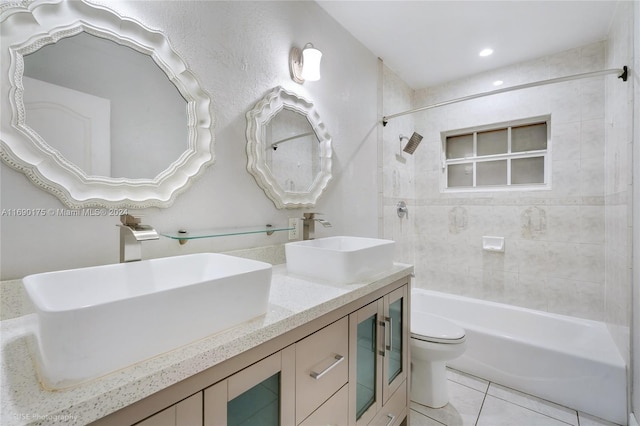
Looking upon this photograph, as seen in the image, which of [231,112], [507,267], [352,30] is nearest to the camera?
[231,112]

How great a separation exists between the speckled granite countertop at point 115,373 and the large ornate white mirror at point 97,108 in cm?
45

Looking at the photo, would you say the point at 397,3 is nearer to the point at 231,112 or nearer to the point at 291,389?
the point at 231,112

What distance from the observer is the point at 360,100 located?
7.25 ft

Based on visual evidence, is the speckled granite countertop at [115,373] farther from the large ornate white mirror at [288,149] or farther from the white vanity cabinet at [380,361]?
the large ornate white mirror at [288,149]

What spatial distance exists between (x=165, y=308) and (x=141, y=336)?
0.06 meters

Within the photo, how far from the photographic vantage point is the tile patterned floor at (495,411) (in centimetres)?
165

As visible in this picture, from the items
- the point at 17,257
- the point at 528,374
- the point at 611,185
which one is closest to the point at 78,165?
the point at 17,257

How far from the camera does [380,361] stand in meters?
1.22

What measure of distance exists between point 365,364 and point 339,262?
444mm

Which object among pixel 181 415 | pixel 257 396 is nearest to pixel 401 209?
pixel 257 396

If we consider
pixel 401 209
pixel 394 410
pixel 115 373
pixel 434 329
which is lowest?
pixel 394 410

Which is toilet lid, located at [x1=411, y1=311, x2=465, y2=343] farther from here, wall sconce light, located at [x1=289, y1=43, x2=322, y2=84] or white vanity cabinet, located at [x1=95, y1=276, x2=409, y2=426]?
wall sconce light, located at [x1=289, y1=43, x2=322, y2=84]

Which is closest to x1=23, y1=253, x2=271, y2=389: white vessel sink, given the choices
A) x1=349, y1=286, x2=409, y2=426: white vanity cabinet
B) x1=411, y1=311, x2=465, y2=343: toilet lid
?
x1=349, y1=286, x2=409, y2=426: white vanity cabinet

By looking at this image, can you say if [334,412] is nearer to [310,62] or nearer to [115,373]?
[115,373]
